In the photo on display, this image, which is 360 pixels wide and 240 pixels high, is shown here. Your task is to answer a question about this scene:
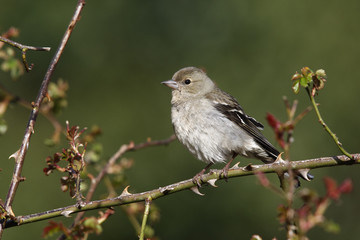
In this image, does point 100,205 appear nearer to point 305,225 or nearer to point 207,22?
point 305,225

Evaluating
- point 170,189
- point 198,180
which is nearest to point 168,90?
point 198,180

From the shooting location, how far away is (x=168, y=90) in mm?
9031

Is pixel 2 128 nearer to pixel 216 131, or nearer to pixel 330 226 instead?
pixel 330 226

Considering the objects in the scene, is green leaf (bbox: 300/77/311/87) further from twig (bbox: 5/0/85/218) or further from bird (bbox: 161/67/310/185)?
bird (bbox: 161/67/310/185)

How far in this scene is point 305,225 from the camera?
1.44m

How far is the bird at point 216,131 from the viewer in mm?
4457

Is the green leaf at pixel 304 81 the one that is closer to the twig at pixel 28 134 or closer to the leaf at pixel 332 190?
the leaf at pixel 332 190

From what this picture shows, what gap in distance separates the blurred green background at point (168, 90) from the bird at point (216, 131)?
102 inches

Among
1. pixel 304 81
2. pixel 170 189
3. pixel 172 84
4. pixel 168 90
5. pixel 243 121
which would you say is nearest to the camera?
pixel 304 81

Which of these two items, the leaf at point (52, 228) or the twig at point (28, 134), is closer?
the leaf at point (52, 228)

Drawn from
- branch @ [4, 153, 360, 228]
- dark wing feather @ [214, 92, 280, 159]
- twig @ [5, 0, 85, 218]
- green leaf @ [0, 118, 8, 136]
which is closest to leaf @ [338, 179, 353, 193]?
branch @ [4, 153, 360, 228]

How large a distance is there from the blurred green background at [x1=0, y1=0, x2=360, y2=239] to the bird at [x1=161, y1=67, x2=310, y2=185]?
259 cm

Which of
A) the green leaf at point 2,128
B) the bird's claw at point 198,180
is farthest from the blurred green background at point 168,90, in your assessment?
the green leaf at point 2,128

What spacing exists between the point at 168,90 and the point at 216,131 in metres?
4.59
